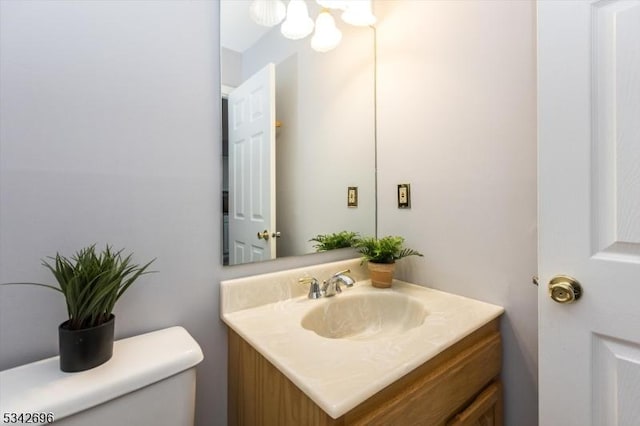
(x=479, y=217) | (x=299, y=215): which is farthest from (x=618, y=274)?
(x=299, y=215)

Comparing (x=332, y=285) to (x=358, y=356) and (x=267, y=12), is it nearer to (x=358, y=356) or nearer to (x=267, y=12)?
(x=358, y=356)

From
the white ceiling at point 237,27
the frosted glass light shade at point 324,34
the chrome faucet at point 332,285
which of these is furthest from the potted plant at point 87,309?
the frosted glass light shade at point 324,34

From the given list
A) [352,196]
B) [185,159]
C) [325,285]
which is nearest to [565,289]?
[325,285]

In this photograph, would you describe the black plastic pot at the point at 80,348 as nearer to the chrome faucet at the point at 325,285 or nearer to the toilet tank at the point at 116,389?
the toilet tank at the point at 116,389

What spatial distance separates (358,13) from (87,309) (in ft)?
4.44

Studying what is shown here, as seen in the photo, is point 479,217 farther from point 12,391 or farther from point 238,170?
point 12,391

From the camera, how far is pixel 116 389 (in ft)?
1.87

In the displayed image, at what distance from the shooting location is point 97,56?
724mm

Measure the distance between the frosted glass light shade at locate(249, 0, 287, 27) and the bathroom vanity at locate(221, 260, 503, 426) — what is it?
0.91m

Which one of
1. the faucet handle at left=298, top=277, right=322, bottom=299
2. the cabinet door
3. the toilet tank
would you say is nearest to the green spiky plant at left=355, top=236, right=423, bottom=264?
the faucet handle at left=298, top=277, right=322, bottom=299

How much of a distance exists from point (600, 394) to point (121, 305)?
1.18 m

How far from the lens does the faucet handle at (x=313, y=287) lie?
103 centimetres

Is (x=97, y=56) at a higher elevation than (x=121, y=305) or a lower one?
higher

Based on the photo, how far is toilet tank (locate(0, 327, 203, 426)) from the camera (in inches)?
20.5
